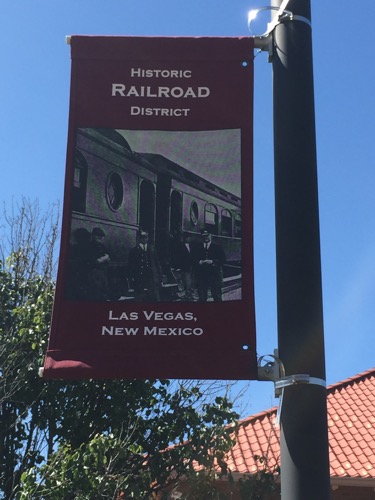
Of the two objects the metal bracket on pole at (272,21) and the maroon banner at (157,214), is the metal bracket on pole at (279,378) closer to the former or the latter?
the maroon banner at (157,214)

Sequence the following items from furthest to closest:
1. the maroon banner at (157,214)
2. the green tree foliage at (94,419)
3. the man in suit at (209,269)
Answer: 1. the green tree foliage at (94,419)
2. the man in suit at (209,269)
3. the maroon banner at (157,214)

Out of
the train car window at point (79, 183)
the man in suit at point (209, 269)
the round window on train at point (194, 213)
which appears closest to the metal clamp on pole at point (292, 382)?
the man in suit at point (209, 269)

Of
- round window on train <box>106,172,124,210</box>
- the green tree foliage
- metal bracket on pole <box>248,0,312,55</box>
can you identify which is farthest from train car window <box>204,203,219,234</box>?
the green tree foliage

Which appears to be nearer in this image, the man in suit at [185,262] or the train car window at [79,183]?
the man in suit at [185,262]

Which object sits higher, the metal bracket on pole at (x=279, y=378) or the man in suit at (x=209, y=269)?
the man in suit at (x=209, y=269)

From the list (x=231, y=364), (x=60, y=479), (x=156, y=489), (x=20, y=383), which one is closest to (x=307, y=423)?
(x=231, y=364)

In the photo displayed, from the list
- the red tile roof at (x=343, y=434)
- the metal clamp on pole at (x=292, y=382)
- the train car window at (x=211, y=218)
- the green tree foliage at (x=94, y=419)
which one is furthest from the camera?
the red tile roof at (x=343, y=434)

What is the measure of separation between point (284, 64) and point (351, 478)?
9690 millimetres

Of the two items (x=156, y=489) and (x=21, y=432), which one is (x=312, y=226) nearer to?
(x=156, y=489)

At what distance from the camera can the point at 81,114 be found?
418 cm

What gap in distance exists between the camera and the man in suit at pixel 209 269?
3.82 m

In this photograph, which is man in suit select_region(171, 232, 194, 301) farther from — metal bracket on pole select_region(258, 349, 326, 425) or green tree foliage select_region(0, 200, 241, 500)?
green tree foliage select_region(0, 200, 241, 500)

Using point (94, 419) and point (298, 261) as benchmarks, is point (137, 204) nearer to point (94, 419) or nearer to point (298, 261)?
point (298, 261)

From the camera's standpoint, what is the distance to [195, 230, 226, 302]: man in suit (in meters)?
3.82
